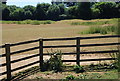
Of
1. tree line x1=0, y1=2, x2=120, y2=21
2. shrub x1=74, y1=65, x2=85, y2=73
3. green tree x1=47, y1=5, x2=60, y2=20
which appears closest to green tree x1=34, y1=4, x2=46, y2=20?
tree line x1=0, y1=2, x2=120, y2=21

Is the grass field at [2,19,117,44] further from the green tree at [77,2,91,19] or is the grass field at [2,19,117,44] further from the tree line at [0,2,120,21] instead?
the tree line at [0,2,120,21]

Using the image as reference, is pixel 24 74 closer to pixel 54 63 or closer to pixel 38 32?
pixel 54 63

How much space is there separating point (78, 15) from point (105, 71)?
72.0m

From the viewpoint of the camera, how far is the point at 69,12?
268 feet

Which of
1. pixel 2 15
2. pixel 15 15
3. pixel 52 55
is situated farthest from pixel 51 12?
pixel 52 55

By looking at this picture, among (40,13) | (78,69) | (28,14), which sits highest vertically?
(40,13)

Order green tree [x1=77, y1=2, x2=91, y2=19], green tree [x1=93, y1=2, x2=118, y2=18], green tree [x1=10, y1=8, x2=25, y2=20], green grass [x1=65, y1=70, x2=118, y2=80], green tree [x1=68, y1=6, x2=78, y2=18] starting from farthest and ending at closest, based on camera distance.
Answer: green tree [x1=10, y1=8, x2=25, y2=20] → green tree [x1=68, y1=6, x2=78, y2=18] → green tree [x1=77, y1=2, x2=91, y2=19] → green tree [x1=93, y1=2, x2=118, y2=18] → green grass [x1=65, y1=70, x2=118, y2=80]

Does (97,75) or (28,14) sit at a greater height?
(28,14)

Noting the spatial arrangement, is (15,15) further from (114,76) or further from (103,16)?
(114,76)

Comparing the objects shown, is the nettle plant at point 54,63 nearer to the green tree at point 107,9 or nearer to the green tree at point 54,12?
the green tree at point 107,9

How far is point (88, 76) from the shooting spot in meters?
7.69

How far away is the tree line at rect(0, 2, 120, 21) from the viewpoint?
247 ft

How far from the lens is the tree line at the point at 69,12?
75.4m

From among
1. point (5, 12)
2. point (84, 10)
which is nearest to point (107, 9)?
point (84, 10)
